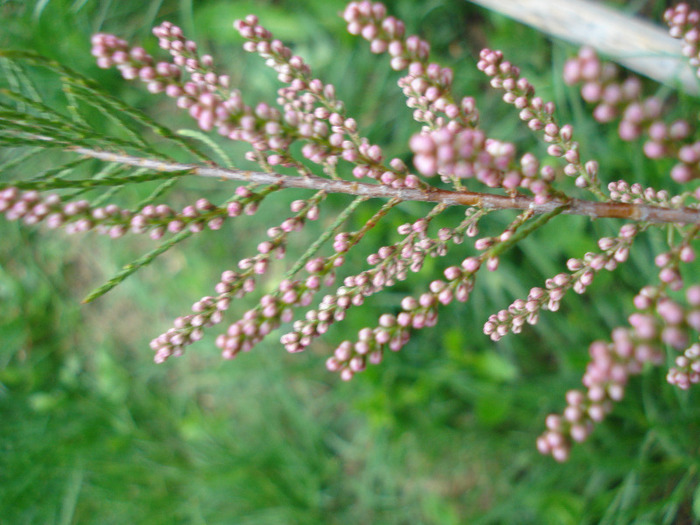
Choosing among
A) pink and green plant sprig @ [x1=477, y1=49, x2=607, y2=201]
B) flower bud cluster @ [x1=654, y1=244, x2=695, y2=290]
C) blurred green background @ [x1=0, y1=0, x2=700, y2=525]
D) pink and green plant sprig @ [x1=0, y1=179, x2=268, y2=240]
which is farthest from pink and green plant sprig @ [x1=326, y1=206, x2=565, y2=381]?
blurred green background @ [x1=0, y1=0, x2=700, y2=525]

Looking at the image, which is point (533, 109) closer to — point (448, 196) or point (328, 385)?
point (448, 196)

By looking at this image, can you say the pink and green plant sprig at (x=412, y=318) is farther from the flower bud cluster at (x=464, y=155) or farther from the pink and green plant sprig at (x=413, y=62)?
the pink and green plant sprig at (x=413, y=62)

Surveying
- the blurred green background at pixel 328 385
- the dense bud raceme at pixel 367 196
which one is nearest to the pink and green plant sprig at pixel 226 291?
the dense bud raceme at pixel 367 196

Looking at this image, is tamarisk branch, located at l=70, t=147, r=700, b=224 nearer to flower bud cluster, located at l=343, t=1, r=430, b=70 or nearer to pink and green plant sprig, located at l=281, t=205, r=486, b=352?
pink and green plant sprig, located at l=281, t=205, r=486, b=352

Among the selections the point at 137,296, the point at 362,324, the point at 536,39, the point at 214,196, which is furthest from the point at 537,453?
the point at 137,296

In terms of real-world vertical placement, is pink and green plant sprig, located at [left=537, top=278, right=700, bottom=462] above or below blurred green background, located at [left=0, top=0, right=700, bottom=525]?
above

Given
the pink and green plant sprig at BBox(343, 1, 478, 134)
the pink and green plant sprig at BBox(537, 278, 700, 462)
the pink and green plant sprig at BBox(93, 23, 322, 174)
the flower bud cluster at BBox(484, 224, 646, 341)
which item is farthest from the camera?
the flower bud cluster at BBox(484, 224, 646, 341)
